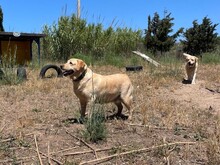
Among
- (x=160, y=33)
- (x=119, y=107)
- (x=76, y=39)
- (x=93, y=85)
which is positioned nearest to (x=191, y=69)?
(x=119, y=107)

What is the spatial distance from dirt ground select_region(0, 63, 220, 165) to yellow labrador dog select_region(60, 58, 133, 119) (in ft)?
1.50

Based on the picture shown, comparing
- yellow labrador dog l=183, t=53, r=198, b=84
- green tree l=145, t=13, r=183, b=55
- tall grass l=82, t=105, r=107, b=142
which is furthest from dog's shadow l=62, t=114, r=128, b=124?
green tree l=145, t=13, r=183, b=55

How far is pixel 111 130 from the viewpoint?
20.9ft

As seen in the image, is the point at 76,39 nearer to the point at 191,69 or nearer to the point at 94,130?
the point at 191,69

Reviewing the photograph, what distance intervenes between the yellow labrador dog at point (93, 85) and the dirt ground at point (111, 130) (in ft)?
1.50

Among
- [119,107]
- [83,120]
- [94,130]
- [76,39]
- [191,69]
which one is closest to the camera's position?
[94,130]

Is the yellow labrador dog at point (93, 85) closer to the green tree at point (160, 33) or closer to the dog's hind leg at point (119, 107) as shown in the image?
the dog's hind leg at point (119, 107)

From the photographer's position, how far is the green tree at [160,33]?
31.1 meters

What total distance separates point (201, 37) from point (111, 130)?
85.5 ft

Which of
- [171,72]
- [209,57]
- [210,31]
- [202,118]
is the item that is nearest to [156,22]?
[210,31]

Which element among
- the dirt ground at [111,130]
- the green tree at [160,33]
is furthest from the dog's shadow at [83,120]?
the green tree at [160,33]

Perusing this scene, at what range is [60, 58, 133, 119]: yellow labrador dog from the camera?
6.63 m

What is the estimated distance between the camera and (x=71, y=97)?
9539 millimetres

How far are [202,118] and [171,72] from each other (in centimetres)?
625
